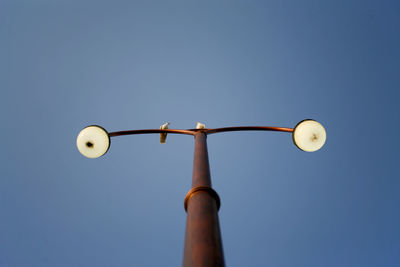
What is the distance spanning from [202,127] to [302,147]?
2118 millimetres

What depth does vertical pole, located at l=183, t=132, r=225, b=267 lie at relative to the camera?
6.35ft

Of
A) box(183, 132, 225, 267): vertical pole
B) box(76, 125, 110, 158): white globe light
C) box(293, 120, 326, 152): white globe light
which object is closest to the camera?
box(183, 132, 225, 267): vertical pole

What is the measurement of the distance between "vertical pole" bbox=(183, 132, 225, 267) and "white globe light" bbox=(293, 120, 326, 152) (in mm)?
2889

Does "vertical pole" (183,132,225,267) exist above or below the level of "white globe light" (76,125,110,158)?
below

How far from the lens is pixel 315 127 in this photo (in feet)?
17.3

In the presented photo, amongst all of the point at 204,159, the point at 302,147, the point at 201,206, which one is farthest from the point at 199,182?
the point at 302,147

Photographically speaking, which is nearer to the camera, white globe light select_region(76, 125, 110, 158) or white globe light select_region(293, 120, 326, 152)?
white globe light select_region(76, 125, 110, 158)

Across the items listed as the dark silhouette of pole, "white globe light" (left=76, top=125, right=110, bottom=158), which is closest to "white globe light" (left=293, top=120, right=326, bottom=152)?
the dark silhouette of pole

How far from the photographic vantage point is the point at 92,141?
200 inches

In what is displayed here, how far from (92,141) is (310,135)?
4.36 metres

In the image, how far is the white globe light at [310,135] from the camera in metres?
5.27

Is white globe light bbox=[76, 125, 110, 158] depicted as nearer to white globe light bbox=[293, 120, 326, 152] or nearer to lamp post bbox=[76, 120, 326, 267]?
lamp post bbox=[76, 120, 326, 267]

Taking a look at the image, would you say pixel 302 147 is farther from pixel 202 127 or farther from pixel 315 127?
pixel 202 127

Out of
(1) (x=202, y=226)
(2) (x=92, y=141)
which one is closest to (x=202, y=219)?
(1) (x=202, y=226)
